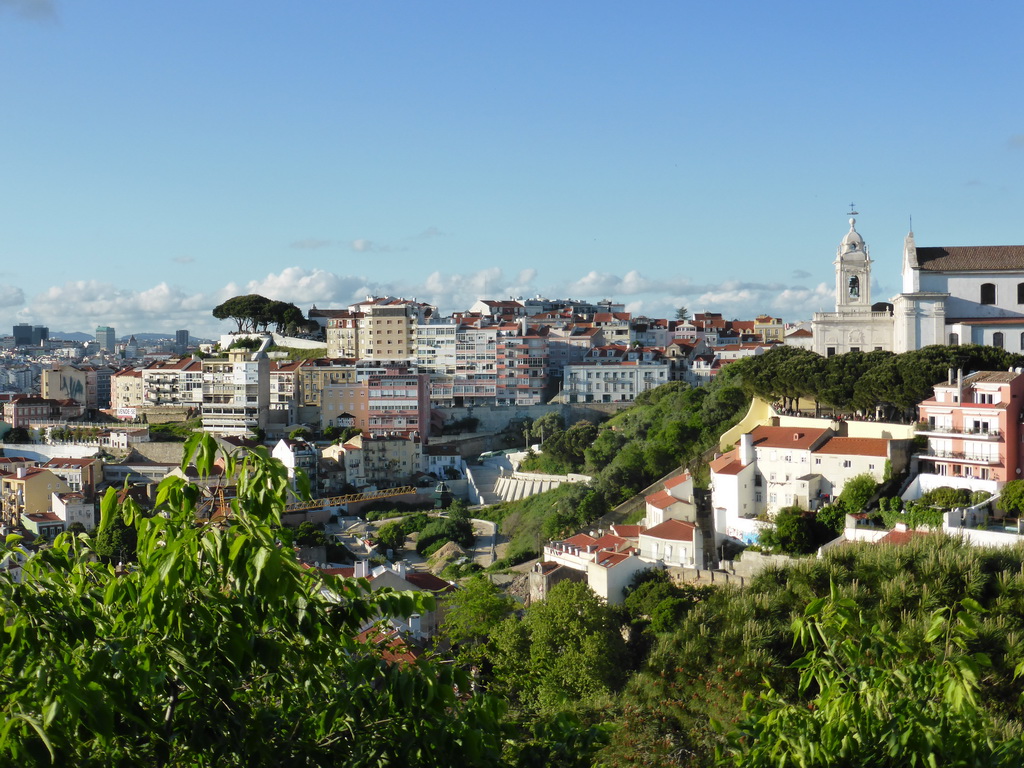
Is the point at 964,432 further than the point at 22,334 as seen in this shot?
No

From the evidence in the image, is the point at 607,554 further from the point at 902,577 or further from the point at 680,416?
the point at 680,416

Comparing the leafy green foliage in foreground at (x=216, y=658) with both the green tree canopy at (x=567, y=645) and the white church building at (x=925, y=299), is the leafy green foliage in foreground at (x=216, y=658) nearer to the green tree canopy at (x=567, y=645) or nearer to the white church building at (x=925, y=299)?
the green tree canopy at (x=567, y=645)

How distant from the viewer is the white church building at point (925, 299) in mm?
29875

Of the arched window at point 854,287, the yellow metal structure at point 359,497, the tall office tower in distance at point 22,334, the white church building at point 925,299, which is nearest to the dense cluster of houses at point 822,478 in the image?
the white church building at point 925,299

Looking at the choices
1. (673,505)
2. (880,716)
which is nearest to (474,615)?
(673,505)

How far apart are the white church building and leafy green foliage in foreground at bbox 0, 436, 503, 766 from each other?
28387 mm

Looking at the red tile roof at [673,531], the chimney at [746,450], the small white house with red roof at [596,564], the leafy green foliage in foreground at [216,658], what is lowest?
the small white house with red roof at [596,564]

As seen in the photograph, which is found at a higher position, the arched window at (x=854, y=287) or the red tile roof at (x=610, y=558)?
the arched window at (x=854, y=287)

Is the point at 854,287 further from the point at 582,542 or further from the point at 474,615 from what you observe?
the point at 474,615

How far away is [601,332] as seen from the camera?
59500mm

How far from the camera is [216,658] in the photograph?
3.94m

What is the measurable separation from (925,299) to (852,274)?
2248 millimetres

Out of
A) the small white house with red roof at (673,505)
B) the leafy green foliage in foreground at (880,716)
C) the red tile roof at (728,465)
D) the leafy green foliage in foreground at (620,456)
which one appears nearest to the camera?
the leafy green foliage in foreground at (880,716)

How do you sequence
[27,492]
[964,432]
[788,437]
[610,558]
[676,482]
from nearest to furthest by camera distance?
1. [610,558]
2. [964,432]
3. [788,437]
4. [676,482]
5. [27,492]
